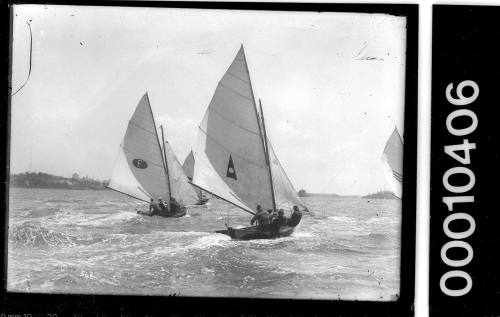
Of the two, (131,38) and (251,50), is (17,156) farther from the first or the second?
(251,50)

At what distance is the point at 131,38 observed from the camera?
6.19 ft

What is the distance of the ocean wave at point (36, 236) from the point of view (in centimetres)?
191

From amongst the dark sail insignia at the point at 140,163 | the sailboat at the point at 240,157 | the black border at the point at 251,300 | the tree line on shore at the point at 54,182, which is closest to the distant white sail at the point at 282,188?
the sailboat at the point at 240,157

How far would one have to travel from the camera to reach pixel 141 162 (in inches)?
76.7

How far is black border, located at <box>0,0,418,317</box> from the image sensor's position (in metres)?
1.89

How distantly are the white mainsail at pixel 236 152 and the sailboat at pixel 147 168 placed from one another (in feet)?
0.26

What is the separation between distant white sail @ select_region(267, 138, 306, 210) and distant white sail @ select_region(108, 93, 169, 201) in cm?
44

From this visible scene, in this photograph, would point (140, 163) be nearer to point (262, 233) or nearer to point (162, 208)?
point (162, 208)

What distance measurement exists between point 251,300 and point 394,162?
0.80m

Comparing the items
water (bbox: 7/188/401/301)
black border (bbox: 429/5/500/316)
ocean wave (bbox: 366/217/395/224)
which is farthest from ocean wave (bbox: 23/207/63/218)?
black border (bbox: 429/5/500/316)

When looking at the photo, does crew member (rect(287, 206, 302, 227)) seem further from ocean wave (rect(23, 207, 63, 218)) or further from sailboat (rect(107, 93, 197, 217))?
ocean wave (rect(23, 207, 63, 218))

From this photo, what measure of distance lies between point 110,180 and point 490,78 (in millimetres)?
1571

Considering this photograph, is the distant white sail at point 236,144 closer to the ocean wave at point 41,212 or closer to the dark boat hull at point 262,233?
the dark boat hull at point 262,233

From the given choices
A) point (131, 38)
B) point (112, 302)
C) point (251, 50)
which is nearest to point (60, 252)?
point (112, 302)
